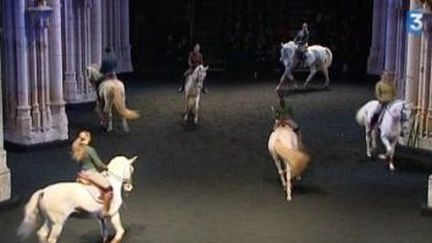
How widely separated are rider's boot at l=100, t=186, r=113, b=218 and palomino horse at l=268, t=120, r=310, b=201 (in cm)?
316

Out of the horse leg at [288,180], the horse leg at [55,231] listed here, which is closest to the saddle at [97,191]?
the horse leg at [55,231]

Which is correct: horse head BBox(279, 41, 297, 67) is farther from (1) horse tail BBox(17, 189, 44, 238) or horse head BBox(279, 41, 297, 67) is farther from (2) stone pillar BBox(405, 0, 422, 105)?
(1) horse tail BBox(17, 189, 44, 238)

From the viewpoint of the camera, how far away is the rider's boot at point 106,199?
37.0ft

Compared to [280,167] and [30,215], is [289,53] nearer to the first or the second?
[280,167]

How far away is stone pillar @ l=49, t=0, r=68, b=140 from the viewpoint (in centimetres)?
1734

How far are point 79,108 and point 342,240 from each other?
33.9ft

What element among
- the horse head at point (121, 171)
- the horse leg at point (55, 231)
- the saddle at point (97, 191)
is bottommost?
the horse leg at point (55, 231)

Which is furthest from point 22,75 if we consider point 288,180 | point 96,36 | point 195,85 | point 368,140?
point 368,140

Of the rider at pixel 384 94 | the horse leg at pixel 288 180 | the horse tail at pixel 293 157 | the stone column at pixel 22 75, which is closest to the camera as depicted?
the horse tail at pixel 293 157

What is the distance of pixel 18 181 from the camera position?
1501cm

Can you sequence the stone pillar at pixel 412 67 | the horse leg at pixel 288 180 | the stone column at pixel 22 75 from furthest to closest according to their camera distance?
the stone pillar at pixel 412 67 → the stone column at pixel 22 75 → the horse leg at pixel 288 180

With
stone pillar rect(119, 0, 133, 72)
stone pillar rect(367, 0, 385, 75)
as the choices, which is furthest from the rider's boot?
stone pillar rect(367, 0, 385, 75)

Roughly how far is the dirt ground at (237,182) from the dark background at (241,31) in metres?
6.35

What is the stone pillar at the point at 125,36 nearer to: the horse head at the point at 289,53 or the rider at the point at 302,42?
the horse head at the point at 289,53
